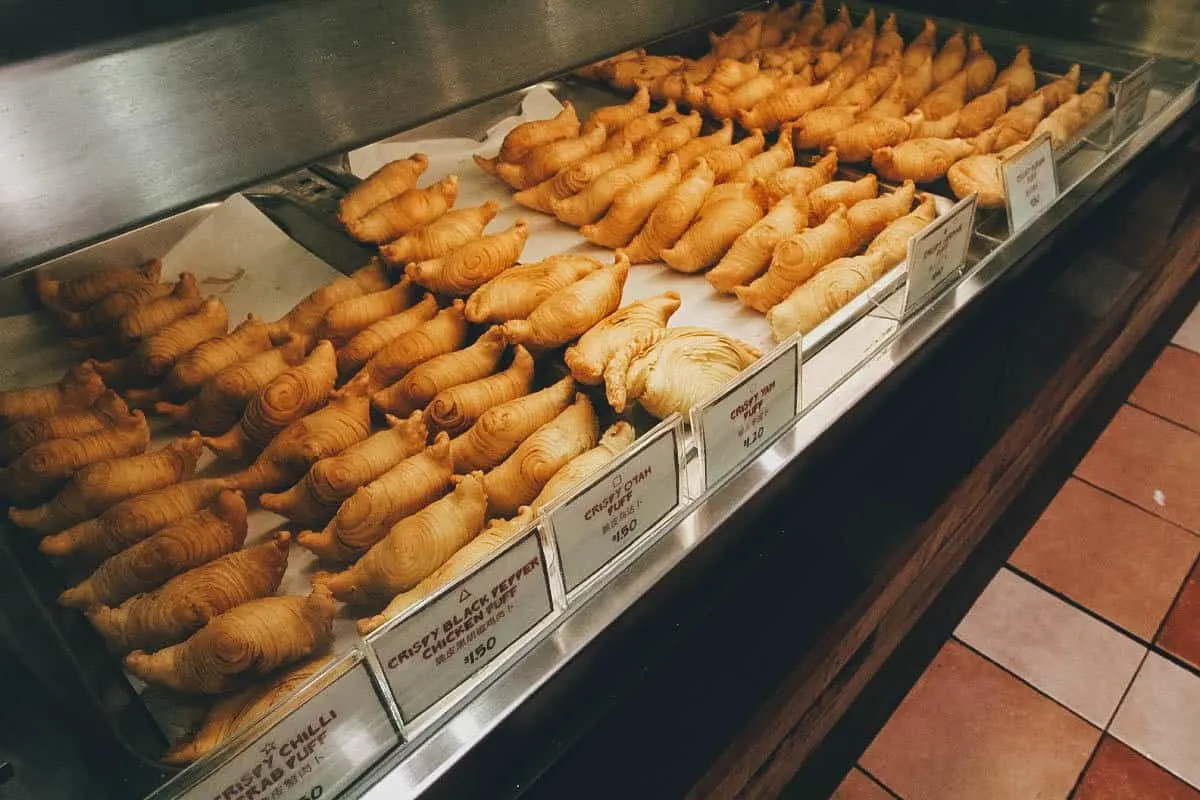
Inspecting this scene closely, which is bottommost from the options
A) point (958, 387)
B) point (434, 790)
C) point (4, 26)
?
point (958, 387)

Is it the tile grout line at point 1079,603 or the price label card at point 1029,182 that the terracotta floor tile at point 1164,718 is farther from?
the price label card at point 1029,182

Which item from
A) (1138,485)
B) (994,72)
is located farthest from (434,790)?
(1138,485)

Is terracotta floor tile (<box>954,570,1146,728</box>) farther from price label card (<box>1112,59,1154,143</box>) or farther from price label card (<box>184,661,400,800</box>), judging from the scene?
price label card (<box>184,661,400,800</box>)

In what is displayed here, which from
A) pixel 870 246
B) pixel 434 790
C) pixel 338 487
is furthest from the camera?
pixel 870 246

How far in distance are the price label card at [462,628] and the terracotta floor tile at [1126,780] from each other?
1.39m

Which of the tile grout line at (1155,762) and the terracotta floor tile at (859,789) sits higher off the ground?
the terracotta floor tile at (859,789)

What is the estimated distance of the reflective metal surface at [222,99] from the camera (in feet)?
2.18

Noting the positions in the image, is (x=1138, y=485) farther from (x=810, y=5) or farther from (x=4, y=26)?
(x=4, y=26)

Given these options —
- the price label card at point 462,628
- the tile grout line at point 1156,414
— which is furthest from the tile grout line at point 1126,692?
the price label card at point 462,628

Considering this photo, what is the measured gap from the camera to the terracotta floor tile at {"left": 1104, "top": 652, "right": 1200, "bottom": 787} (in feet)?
5.64

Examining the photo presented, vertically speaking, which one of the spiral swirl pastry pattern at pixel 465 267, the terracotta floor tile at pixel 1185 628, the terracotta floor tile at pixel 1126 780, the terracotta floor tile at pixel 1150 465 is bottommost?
the terracotta floor tile at pixel 1126 780

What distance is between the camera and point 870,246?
1521 mm

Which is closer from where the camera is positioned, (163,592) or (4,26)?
(4,26)

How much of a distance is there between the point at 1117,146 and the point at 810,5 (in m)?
1.14
